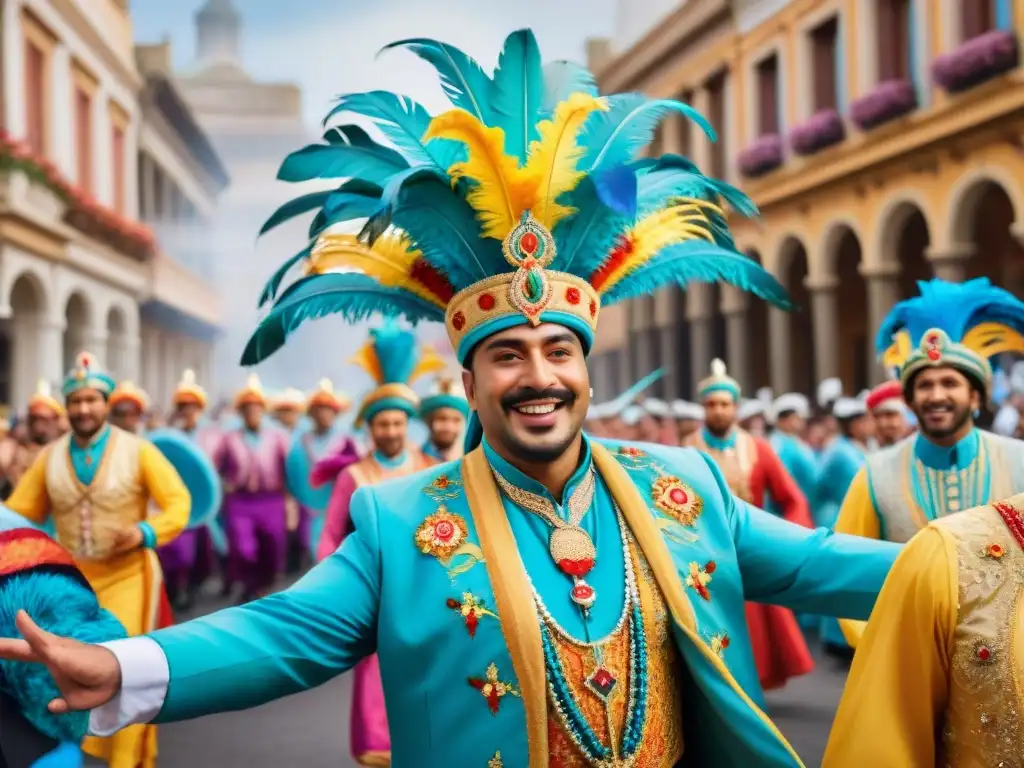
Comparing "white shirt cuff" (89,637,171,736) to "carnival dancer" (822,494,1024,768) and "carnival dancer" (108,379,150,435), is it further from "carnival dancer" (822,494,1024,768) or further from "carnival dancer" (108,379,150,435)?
"carnival dancer" (108,379,150,435)

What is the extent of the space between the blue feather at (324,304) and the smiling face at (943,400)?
100 inches

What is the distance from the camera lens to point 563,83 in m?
3.04

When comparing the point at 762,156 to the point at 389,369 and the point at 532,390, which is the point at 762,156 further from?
the point at 532,390

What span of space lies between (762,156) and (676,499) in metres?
19.6

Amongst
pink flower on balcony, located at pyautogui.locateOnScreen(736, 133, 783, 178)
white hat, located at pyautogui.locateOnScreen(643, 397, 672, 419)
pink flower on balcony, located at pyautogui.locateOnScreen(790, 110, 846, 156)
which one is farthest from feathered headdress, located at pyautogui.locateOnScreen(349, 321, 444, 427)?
pink flower on balcony, located at pyautogui.locateOnScreen(736, 133, 783, 178)

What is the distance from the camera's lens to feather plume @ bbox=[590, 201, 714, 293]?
116 inches

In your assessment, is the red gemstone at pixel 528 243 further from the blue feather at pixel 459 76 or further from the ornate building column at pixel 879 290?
the ornate building column at pixel 879 290

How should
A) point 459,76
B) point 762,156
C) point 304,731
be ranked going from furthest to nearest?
point 762,156 → point 304,731 → point 459,76

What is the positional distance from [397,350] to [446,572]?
4.48 m

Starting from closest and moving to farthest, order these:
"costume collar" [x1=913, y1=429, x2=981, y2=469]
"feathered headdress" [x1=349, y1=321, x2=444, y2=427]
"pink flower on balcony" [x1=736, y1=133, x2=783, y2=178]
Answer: "costume collar" [x1=913, y1=429, x2=981, y2=469], "feathered headdress" [x1=349, y1=321, x2=444, y2=427], "pink flower on balcony" [x1=736, y1=133, x2=783, y2=178]

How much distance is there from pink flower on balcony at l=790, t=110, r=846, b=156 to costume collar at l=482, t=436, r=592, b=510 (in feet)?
56.6

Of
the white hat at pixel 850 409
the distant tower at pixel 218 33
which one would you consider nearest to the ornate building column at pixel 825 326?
the white hat at pixel 850 409

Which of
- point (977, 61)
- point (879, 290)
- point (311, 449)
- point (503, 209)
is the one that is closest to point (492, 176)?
point (503, 209)

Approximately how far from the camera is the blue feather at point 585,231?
280 centimetres
